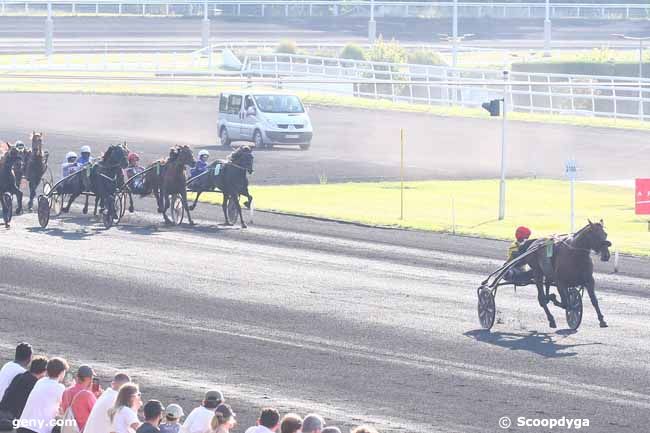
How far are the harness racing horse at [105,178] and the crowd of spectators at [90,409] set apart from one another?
14425 mm

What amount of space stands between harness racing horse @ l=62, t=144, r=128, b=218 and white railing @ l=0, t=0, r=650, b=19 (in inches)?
2222

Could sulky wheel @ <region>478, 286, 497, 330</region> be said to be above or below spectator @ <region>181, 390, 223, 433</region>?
below

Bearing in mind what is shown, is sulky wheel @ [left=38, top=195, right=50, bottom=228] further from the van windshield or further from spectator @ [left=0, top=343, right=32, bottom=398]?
the van windshield

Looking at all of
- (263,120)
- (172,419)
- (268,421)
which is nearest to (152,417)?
(172,419)

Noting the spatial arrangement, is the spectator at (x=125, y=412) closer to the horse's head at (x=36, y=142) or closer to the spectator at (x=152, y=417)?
the spectator at (x=152, y=417)

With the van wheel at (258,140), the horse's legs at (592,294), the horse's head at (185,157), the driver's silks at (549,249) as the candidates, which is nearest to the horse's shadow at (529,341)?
the horse's legs at (592,294)

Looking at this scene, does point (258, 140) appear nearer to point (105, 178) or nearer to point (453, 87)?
point (453, 87)

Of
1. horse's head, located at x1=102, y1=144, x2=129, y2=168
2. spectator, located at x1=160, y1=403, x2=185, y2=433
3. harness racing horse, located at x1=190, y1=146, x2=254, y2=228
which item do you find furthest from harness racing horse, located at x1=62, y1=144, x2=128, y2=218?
spectator, located at x1=160, y1=403, x2=185, y2=433

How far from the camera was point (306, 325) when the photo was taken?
67.7 ft

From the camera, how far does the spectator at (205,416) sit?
12492mm

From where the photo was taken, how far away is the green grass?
98.8 ft

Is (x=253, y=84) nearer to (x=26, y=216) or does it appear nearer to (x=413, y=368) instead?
(x=26, y=216)

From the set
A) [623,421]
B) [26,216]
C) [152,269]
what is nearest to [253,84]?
[26,216]

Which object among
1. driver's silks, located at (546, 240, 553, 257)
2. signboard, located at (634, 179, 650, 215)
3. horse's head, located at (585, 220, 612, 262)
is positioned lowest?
signboard, located at (634, 179, 650, 215)
